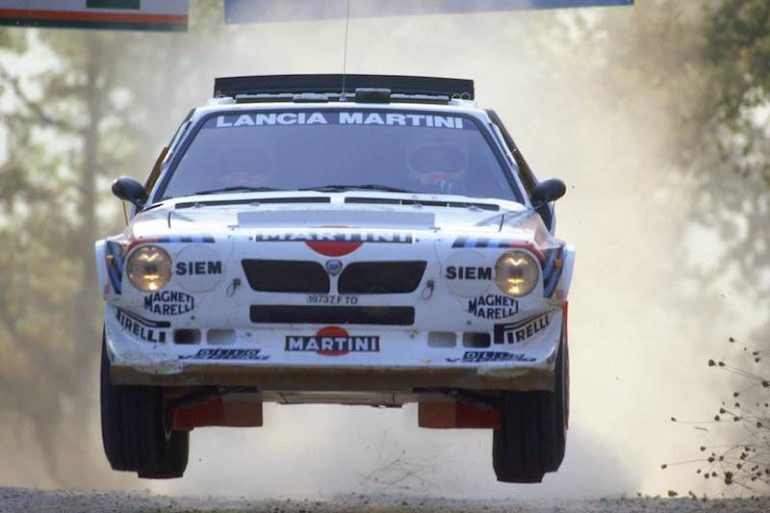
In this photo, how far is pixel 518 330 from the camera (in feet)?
22.7

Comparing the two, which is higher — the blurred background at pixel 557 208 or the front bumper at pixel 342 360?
the front bumper at pixel 342 360

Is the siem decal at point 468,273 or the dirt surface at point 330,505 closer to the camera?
the siem decal at point 468,273

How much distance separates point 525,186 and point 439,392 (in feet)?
4.76

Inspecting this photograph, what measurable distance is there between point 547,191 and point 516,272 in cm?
118

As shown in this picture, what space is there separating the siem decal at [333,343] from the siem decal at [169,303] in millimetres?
384

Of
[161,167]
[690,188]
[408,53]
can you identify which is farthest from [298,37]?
[161,167]

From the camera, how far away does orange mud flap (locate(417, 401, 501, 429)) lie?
7430 mm

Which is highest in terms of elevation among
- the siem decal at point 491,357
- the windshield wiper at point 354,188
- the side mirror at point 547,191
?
the side mirror at point 547,191

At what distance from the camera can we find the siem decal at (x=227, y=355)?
682cm

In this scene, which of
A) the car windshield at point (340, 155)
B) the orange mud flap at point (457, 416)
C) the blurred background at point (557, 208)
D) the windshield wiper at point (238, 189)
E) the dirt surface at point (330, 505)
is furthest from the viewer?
the blurred background at point (557, 208)

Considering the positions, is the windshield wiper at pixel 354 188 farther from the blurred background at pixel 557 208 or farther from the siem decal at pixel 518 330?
the blurred background at pixel 557 208

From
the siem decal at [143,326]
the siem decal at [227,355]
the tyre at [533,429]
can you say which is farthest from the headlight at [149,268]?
the tyre at [533,429]

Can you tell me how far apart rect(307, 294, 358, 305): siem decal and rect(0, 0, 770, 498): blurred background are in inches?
305

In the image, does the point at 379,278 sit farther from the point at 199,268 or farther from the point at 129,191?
the point at 129,191
